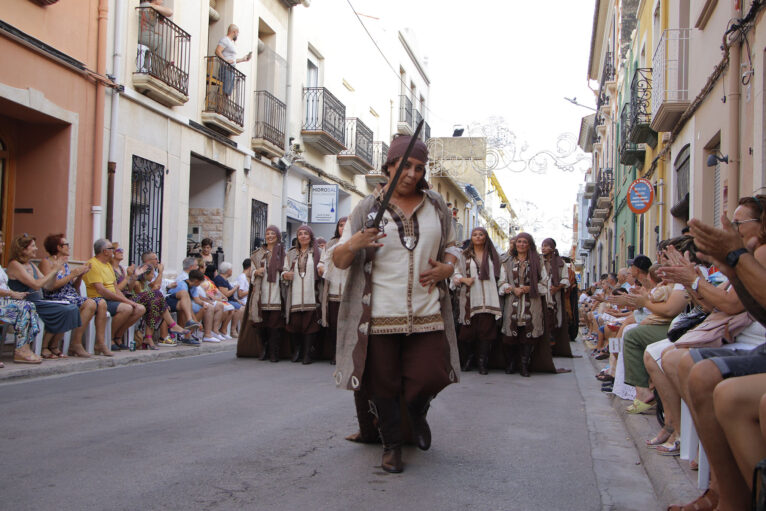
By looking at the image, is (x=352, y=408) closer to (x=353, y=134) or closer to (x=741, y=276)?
(x=741, y=276)

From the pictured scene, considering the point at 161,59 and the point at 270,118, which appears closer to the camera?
the point at 161,59

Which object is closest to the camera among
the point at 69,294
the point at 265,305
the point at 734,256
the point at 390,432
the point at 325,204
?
the point at 734,256

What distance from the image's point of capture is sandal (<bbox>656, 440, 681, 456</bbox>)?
5.22 m

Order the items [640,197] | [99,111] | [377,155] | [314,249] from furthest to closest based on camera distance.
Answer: [377,155]
[640,197]
[99,111]
[314,249]

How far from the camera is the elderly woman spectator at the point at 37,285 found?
9.70m

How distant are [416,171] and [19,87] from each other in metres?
9.18

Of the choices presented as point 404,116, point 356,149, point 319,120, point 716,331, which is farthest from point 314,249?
point 404,116

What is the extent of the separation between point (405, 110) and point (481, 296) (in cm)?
2608

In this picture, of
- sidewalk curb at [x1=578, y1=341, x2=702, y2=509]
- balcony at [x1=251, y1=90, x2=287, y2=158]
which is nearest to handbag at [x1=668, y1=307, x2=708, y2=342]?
sidewalk curb at [x1=578, y1=341, x2=702, y2=509]

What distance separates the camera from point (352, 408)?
698cm

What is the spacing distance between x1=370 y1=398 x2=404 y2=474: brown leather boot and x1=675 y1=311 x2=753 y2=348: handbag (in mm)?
1835

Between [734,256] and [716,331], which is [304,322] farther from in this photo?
[734,256]

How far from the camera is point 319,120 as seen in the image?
77.9ft

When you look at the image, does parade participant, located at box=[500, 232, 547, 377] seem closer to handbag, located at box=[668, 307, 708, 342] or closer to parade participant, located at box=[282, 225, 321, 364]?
parade participant, located at box=[282, 225, 321, 364]
